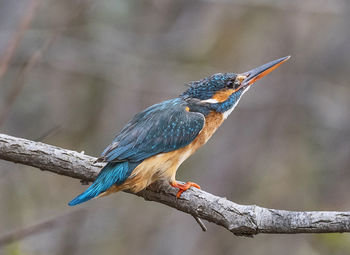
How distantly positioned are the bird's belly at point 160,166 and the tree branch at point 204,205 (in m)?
0.09

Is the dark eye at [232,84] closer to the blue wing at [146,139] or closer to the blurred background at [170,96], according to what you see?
the blue wing at [146,139]

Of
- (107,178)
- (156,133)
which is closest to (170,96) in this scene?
(156,133)

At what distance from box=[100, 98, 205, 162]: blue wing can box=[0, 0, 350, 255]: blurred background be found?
2.42m

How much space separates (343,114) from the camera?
6.98 m

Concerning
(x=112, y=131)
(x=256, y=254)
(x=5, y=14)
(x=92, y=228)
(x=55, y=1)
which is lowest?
(x=92, y=228)

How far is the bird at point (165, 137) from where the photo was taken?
334 cm

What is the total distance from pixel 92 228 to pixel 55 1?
2.77 metres

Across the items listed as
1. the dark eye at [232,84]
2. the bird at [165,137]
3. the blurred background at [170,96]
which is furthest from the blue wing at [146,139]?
the blurred background at [170,96]

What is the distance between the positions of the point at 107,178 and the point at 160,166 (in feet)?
1.41

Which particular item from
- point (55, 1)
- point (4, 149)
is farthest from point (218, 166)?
point (4, 149)

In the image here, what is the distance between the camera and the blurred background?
20.9 ft

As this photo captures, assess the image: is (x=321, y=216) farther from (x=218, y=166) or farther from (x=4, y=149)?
(x=218, y=166)

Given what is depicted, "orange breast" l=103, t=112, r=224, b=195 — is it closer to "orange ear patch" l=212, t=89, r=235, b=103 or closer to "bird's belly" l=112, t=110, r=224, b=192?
"bird's belly" l=112, t=110, r=224, b=192

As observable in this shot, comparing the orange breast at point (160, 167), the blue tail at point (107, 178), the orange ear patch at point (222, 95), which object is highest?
the orange ear patch at point (222, 95)
